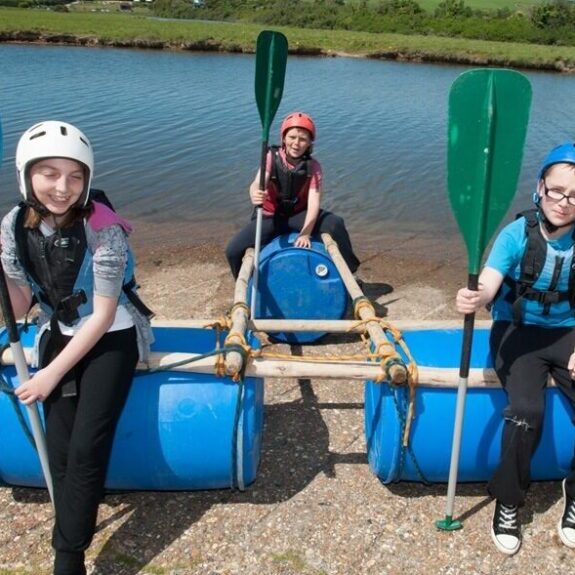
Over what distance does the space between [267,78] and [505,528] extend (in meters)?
3.98

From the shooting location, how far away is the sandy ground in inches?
133

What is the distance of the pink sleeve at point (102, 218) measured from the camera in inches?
126

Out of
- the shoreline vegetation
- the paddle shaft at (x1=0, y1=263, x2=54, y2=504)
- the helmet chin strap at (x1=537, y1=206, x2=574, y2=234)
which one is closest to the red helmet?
the helmet chin strap at (x1=537, y1=206, x2=574, y2=234)

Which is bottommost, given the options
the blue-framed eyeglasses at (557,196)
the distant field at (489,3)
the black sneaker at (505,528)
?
the black sneaker at (505,528)

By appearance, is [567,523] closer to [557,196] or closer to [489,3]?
[557,196]

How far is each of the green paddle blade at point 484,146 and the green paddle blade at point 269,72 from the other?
2.65m

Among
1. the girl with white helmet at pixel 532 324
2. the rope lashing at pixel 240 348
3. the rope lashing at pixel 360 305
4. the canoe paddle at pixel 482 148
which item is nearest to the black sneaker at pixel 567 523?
A: the girl with white helmet at pixel 532 324

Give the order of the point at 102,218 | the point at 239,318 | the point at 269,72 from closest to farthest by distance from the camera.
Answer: the point at 102,218 < the point at 239,318 < the point at 269,72

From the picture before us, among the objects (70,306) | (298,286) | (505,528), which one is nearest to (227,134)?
(298,286)

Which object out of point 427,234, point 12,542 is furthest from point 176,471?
point 427,234

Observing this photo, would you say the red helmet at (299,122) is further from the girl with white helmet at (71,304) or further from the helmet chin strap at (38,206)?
the helmet chin strap at (38,206)

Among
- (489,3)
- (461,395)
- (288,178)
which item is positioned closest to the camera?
(461,395)

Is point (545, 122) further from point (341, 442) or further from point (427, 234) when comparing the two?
point (341, 442)

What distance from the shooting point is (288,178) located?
608 cm
